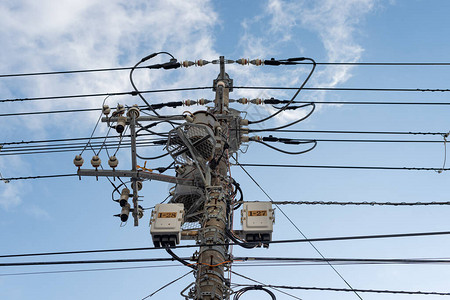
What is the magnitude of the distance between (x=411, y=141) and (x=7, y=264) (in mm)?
8850

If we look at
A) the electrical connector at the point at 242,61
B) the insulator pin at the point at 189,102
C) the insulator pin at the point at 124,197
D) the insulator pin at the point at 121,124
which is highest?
the electrical connector at the point at 242,61

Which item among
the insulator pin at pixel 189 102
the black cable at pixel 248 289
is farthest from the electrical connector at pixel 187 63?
the black cable at pixel 248 289

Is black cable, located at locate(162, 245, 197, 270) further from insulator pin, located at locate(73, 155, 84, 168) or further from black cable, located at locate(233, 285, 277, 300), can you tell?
insulator pin, located at locate(73, 155, 84, 168)

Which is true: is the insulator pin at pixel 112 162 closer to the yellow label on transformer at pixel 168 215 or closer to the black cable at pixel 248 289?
the yellow label on transformer at pixel 168 215

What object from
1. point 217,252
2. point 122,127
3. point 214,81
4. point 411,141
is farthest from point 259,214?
point 411,141

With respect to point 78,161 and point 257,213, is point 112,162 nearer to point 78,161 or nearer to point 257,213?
point 78,161

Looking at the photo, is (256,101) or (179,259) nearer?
(179,259)

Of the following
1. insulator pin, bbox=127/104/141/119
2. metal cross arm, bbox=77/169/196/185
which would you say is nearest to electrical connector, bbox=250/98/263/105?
insulator pin, bbox=127/104/141/119

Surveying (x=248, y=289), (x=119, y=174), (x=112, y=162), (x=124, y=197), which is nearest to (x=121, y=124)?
(x=112, y=162)

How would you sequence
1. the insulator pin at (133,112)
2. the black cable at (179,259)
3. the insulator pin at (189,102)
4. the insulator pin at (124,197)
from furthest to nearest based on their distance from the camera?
the insulator pin at (189,102), the insulator pin at (133,112), the insulator pin at (124,197), the black cable at (179,259)

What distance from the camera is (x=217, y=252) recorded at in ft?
26.7

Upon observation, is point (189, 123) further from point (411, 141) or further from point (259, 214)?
point (411, 141)

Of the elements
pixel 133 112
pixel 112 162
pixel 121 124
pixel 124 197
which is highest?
pixel 133 112

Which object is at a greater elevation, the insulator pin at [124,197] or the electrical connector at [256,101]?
the electrical connector at [256,101]
